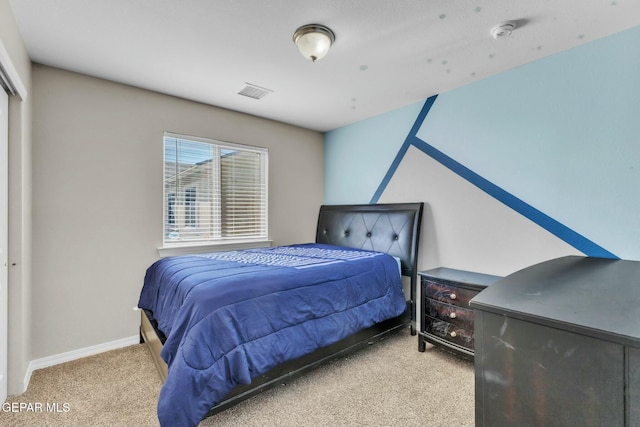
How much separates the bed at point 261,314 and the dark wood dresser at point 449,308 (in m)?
0.25

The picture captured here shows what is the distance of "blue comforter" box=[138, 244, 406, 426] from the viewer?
1395 mm

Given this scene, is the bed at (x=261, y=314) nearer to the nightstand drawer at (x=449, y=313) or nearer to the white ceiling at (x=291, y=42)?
the nightstand drawer at (x=449, y=313)

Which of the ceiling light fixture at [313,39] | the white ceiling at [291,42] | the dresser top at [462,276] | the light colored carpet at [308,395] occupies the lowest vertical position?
the light colored carpet at [308,395]

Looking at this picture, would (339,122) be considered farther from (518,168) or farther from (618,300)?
(618,300)

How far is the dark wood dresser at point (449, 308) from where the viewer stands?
2121 millimetres

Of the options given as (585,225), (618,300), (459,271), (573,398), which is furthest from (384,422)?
(585,225)

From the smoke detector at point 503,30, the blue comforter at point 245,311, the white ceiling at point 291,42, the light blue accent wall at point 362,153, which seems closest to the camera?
the blue comforter at point 245,311

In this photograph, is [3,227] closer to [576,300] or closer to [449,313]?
[576,300]

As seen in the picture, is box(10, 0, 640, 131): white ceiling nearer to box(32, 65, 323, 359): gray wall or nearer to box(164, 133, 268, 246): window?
box(32, 65, 323, 359): gray wall

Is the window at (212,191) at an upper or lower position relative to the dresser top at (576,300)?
upper

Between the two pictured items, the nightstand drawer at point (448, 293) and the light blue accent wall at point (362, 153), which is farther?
the light blue accent wall at point (362, 153)

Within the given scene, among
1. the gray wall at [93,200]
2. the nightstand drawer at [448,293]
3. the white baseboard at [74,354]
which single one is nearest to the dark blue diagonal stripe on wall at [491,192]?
the nightstand drawer at [448,293]

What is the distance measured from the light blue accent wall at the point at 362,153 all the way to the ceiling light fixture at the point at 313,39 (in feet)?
4.77

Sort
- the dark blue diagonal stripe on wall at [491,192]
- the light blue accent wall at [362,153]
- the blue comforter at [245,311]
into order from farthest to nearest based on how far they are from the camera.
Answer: the light blue accent wall at [362,153]
the dark blue diagonal stripe on wall at [491,192]
the blue comforter at [245,311]
